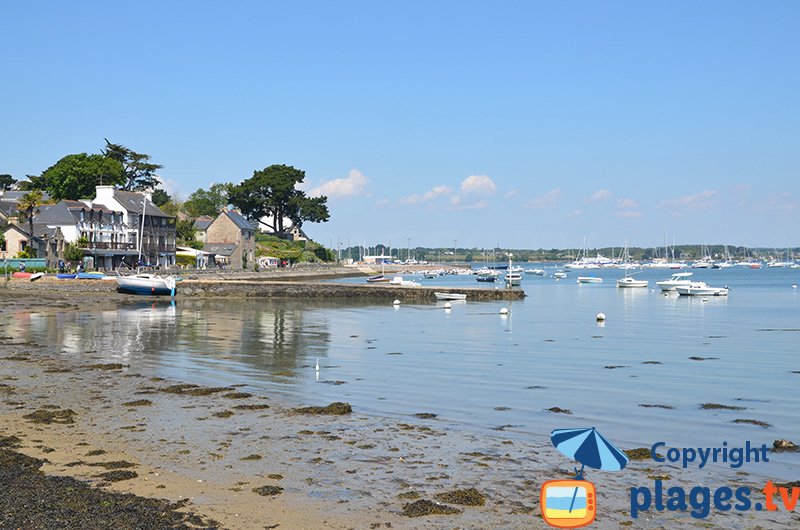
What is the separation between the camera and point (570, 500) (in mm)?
10367

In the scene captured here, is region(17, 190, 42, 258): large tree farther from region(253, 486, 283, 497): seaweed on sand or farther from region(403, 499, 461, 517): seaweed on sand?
region(403, 499, 461, 517): seaweed on sand

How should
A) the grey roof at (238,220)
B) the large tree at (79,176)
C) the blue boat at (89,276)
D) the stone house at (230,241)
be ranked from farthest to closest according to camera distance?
1. the grey roof at (238,220)
2. the stone house at (230,241)
3. the large tree at (79,176)
4. the blue boat at (89,276)

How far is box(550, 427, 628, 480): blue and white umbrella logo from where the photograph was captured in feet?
33.7

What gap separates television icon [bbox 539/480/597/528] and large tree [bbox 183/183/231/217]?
16263cm

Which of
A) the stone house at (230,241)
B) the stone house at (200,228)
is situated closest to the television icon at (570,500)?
the stone house at (230,241)

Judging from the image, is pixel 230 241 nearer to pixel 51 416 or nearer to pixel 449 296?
pixel 449 296

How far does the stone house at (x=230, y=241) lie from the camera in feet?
419

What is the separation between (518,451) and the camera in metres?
17.1

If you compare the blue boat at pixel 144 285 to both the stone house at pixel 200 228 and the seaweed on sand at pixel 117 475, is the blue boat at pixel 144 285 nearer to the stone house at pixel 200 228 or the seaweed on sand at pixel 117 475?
the stone house at pixel 200 228

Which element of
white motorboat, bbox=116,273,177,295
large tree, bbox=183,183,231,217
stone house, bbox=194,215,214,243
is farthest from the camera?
large tree, bbox=183,183,231,217

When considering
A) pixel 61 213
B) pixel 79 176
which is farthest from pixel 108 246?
pixel 79 176

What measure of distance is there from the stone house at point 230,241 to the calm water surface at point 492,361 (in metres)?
62.1

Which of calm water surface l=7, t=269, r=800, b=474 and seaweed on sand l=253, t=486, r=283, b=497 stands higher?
seaweed on sand l=253, t=486, r=283, b=497

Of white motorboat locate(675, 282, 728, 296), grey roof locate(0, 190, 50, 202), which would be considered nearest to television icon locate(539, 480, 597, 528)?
white motorboat locate(675, 282, 728, 296)
